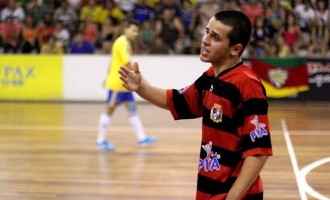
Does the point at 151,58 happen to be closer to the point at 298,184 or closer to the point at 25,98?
the point at 25,98

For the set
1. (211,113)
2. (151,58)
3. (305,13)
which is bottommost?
(151,58)

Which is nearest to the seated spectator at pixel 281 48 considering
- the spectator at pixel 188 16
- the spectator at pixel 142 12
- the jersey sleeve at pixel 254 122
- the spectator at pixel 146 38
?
the spectator at pixel 188 16

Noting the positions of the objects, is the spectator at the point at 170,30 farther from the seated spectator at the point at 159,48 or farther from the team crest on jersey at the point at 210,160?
the team crest on jersey at the point at 210,160

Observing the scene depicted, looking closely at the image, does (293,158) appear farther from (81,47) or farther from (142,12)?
(142,12)

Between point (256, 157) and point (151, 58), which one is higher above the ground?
point (256, 157)

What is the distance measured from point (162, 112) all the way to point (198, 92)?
1044cm

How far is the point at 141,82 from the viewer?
335 centimetres

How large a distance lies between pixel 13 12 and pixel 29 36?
1587 mm

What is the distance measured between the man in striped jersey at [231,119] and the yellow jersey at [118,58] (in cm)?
601

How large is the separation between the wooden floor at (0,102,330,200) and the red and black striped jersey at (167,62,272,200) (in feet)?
12.5

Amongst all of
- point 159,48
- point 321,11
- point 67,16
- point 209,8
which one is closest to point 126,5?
point 67,16

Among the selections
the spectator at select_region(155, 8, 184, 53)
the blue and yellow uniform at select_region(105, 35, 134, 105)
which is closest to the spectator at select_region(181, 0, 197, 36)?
the spectator at select_region(155, 8, 184, 53)

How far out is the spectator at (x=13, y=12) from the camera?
694 inches

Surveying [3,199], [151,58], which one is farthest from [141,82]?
[151,58]
